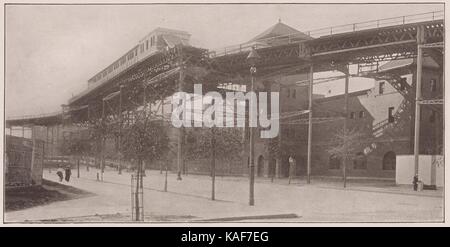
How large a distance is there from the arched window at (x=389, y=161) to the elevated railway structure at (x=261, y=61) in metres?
7.72

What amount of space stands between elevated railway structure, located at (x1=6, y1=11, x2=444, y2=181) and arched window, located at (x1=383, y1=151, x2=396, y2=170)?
772 cm

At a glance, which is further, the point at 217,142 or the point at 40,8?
the point at 217,142

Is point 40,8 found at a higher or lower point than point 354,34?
lower

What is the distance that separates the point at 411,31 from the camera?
29.4m

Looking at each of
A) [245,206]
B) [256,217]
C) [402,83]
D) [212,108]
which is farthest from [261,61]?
[256,217]

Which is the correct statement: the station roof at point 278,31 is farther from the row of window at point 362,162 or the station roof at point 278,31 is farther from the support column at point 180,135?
the row of window at point 362,162

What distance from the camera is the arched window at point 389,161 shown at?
41.1m

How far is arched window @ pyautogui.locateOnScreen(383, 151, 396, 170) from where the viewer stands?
4115 cm

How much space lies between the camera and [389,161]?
41.4 meters

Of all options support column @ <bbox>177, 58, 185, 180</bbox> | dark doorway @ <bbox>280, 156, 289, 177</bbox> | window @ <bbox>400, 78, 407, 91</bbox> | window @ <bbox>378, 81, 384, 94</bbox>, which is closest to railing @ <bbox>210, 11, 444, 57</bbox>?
support column @ <bbox>177, 58, 185, 180</bbox>

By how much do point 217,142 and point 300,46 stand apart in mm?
12179

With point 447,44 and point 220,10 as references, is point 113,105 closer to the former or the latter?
point 220,10
